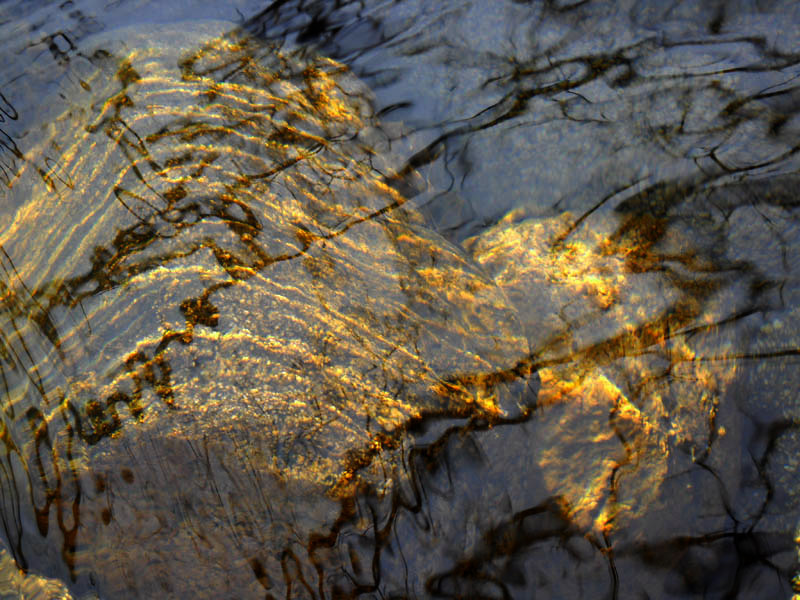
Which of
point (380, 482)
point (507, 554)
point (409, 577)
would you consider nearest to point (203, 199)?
point (380, 482)

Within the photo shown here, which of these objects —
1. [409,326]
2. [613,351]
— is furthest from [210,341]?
[613,351]

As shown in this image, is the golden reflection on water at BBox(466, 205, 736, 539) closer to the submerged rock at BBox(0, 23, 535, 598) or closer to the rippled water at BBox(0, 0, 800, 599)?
the rippled water at BBox(0, 0, 800, 599)

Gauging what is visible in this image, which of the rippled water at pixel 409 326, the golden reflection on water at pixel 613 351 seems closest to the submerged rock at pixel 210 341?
the rippled water at pixel 409 326

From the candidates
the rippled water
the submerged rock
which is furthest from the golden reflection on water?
the submerged rock

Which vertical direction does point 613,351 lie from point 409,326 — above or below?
below

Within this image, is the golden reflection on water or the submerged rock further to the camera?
the golden reflection on water

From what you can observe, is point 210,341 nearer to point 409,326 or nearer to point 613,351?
point 409,326
